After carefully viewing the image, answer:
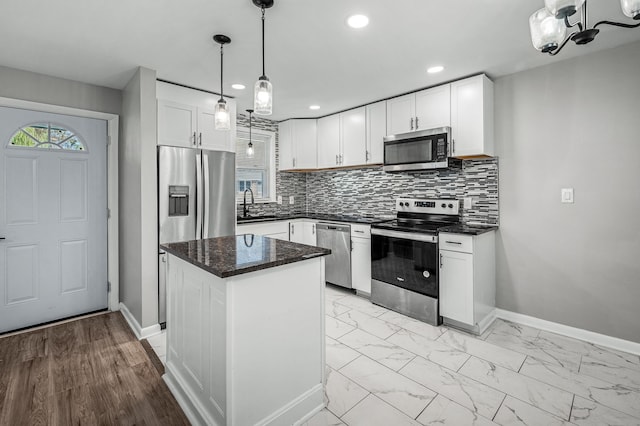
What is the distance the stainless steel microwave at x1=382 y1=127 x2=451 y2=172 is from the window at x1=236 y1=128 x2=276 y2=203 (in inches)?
76.4

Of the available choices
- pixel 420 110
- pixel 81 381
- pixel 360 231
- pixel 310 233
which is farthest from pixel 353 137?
pixel 81 381

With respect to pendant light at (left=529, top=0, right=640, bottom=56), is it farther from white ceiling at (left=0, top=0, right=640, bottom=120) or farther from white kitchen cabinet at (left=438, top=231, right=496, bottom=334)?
white kitchen cabinet at (left=438, top=231, right=496, bottom=334)

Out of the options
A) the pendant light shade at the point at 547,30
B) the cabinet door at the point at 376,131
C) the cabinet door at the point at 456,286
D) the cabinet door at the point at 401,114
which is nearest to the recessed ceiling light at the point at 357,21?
the pendant light shade at the point at 547,30

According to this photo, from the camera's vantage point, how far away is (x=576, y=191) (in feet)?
8.96

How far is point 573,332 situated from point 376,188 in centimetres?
255

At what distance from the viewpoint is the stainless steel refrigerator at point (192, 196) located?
9.72 feet

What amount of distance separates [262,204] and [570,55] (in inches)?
152

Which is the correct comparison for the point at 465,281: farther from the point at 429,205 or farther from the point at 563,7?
the point at 563,7

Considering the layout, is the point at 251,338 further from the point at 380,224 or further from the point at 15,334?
the point at 15,334

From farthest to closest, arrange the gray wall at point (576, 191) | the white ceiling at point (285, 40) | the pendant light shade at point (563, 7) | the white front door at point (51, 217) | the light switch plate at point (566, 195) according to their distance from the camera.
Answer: the white front door at point (51, 217) < the light switch plate at point (566, 195) < the gray wall at point (576, 191) < the white ceiling at point (285, 40) < the pendant light shade at point (563, 7)

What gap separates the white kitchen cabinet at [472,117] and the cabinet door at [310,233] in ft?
6.63

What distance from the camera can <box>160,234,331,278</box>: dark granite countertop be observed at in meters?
1.49

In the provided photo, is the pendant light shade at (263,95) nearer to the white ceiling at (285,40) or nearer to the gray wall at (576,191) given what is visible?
the white ceiling at (285,40)

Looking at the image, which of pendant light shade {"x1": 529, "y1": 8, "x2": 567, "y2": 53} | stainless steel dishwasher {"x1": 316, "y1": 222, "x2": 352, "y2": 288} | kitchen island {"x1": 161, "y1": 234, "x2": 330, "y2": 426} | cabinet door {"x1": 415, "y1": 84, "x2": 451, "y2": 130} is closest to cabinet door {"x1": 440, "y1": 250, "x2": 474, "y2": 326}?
stainless steel dishwasher {"x1": 316, "y1": 222, "x2": 352, "y2": 288}
